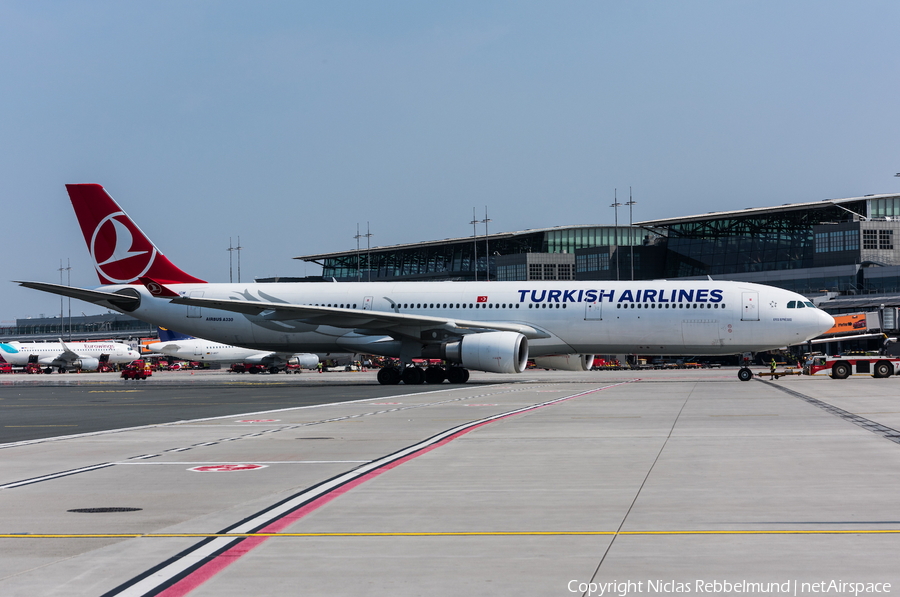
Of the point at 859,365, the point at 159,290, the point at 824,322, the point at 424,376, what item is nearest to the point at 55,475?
the point at 424,376

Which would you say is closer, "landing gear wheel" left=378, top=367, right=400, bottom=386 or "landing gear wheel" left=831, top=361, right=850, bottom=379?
"landing gear wheel" left=831, top=361, right=850, bottom=379

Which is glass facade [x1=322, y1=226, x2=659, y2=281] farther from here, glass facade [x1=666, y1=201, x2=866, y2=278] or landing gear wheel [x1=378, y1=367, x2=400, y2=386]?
landing gear wheel [x1=378, y1=367, x2=400, y2=386]

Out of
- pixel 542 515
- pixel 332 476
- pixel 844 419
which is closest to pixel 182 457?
pixel 332 476

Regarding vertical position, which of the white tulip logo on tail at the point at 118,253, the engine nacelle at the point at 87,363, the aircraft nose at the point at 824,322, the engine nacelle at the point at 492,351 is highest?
the white tulip logo on tail at the point at 118,253

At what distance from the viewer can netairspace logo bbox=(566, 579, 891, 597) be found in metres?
5.34

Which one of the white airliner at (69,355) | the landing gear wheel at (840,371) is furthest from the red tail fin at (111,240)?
the white airliner at (69,355)

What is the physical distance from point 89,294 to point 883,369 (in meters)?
34.9

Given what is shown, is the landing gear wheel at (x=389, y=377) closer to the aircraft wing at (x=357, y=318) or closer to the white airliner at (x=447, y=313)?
the white airliner at (x=447, y=313)

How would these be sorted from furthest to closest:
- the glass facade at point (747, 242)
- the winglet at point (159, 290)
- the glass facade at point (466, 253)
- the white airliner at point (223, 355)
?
the glass facade at point (466, 253), the glass facade at point (747, 242), the white airliner at point (223, 355), the winglet at point (159, 290)

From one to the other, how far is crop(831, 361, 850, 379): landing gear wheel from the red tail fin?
3103 cm

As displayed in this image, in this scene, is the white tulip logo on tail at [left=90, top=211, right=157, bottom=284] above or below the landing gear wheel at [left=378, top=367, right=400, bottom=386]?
above

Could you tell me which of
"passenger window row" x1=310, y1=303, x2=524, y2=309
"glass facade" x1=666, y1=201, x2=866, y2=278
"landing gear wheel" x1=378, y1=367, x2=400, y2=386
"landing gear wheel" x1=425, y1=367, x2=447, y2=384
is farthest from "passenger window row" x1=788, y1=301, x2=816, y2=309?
"glass facade" x1=666, y1=201, x2=866, y2=278

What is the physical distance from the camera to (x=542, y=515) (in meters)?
7.96

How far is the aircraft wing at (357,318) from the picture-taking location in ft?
117
